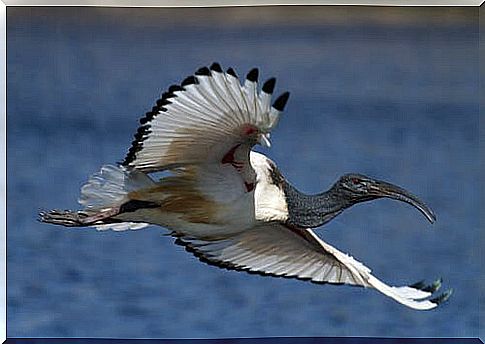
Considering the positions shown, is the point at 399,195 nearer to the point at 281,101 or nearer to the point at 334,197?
the point at 334,197

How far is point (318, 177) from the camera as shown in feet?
9.23

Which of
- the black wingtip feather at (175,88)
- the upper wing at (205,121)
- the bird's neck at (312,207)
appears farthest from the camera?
the bird's neck at (312,207)

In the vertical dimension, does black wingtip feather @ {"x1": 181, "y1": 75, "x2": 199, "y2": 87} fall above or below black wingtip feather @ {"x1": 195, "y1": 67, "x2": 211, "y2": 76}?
below

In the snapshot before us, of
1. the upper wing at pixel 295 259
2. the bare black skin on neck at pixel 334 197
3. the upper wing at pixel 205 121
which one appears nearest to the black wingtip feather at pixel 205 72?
the upper wing at pixel 205 121

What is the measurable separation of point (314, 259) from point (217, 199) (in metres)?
0.31

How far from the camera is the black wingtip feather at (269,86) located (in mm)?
2617

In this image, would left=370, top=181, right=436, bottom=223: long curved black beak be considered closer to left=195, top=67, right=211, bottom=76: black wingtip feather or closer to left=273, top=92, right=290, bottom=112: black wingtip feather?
left=273, top=92, right=290, bottom=112: black wingtip feather

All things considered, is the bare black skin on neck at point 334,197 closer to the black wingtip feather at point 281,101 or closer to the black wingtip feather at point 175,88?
the black wingtip feather at point 281,101

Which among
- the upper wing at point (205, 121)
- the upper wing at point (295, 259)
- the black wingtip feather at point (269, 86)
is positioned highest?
the black wingtip feather at point (269, 86)

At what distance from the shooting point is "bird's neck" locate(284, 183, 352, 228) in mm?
2797

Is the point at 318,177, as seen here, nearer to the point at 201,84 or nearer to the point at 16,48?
the point at 201,84

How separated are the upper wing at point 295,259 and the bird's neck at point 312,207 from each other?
0.03m

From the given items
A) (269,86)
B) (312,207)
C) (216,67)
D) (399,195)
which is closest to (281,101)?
(269,86)

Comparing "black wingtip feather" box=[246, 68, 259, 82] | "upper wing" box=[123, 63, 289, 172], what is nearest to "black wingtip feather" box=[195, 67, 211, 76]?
"upper wing" box=[123, 63, 289, 172]
